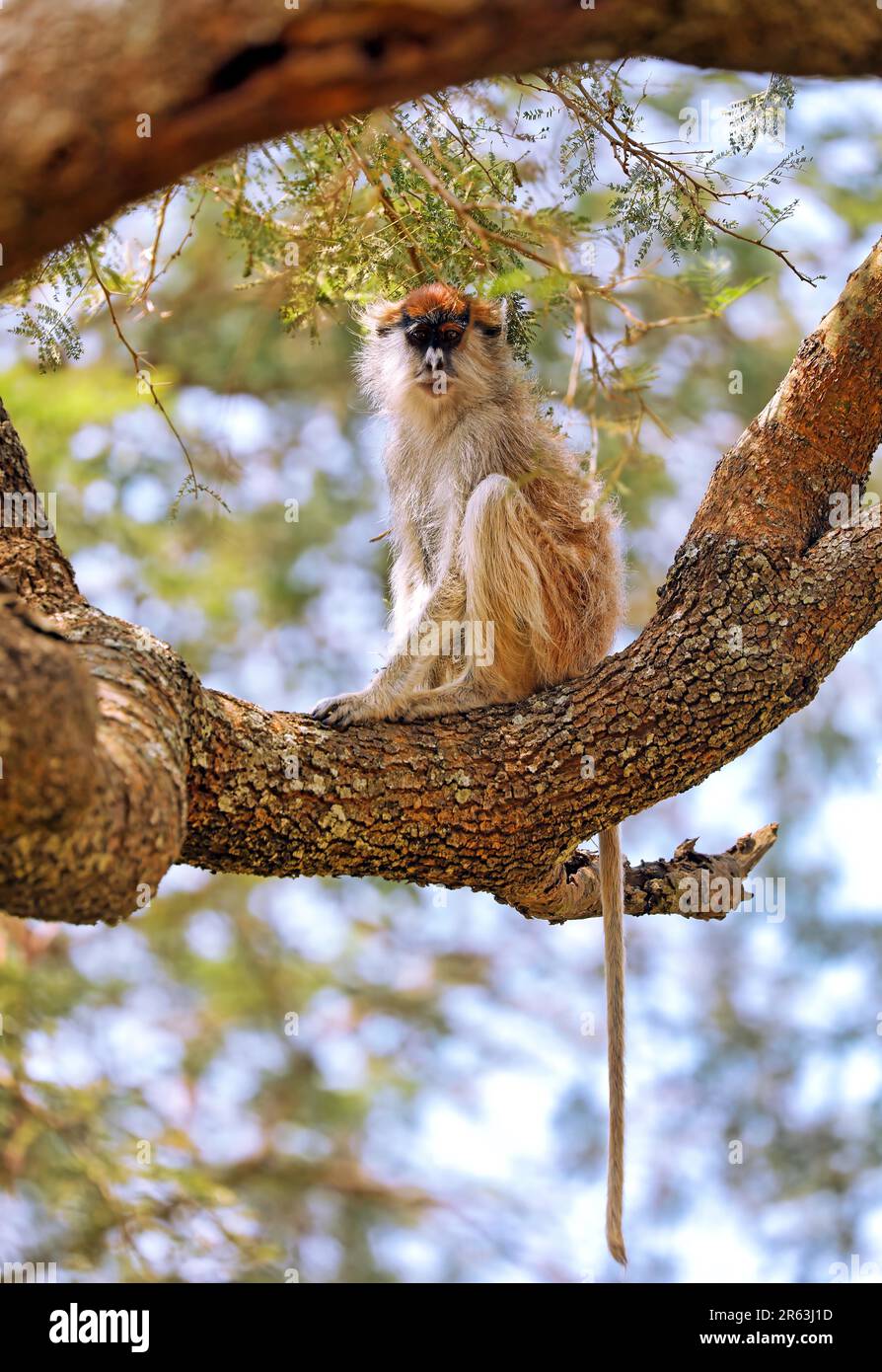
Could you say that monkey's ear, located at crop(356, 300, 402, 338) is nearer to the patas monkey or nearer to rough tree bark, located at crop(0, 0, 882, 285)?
the patas monkey

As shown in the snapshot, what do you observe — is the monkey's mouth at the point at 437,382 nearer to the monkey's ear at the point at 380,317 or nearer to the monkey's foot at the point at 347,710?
the monkey's ear at the point at 380,317

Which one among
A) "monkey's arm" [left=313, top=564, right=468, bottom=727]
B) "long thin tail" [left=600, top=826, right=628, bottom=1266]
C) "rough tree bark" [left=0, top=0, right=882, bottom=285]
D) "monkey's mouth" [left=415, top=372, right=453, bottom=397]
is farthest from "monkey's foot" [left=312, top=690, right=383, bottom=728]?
"rough tree bark" [left=0, top=0, right=882, bottom=285]

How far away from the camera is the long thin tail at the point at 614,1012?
3748mm

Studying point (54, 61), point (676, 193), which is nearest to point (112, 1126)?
point (676, 193)

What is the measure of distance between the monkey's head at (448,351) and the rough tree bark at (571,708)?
1340mm

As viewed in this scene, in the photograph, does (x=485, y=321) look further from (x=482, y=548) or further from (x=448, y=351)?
(x=482, y=548)

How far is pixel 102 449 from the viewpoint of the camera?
842 cm

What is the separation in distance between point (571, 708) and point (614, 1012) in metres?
1.07

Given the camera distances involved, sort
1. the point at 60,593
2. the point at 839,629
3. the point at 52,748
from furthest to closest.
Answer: the point at 839,629 → the point at 60,593 → the point at 52,748

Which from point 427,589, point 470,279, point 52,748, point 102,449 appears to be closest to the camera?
point 52,748

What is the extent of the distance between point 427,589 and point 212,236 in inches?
237

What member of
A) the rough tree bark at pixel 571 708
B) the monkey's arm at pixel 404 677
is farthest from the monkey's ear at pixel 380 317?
the rough tree bark at pixel 571 708

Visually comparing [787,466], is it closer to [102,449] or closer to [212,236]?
[102,449]

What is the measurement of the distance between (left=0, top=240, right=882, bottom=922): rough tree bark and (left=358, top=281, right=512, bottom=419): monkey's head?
1.34 meters
